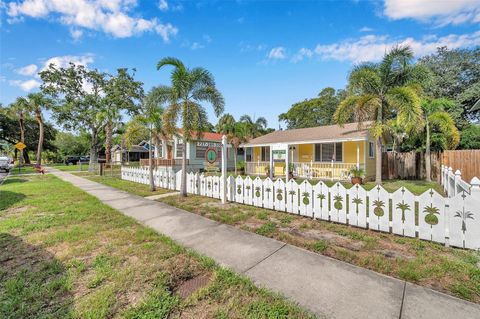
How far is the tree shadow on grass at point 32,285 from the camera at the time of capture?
233 centimetres

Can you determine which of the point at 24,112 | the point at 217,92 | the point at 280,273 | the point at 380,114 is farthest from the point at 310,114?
the point at 24,112

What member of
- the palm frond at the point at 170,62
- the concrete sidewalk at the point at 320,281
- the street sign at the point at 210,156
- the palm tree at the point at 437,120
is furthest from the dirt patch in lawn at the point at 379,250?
the palm tree at the point at 437,120

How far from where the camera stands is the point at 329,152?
634 inches

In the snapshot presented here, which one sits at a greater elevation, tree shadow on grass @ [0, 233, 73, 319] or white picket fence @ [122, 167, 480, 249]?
white picket fence @ [122, 167, 480, 249]

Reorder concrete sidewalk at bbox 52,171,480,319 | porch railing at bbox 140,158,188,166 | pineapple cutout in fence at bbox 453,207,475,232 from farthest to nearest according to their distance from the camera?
porch railing at bbox 140,158,188,166 < pineapple cutout in fence at bbox 453,207,475,232 < concrete sidewalk at bbox 52,171,480,319

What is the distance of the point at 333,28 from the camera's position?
10703mm

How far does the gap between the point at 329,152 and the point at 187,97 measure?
1146cm

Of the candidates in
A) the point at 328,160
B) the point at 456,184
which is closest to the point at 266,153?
the point at 328,160

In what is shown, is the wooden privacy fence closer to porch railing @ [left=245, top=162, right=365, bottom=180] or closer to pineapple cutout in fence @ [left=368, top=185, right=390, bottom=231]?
porch railing @ [left=245, top=162, right=365, bottom=180]

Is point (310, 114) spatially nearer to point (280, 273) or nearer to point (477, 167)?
point (477, 167)

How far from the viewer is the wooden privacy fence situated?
9.87 metres

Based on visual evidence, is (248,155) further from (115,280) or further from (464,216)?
(115,280)

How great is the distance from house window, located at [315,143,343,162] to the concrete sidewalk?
13.1 meters

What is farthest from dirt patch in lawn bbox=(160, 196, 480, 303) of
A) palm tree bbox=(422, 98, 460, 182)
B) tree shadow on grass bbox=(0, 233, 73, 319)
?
palm tree bbox=(422, 98, 460, 182)
